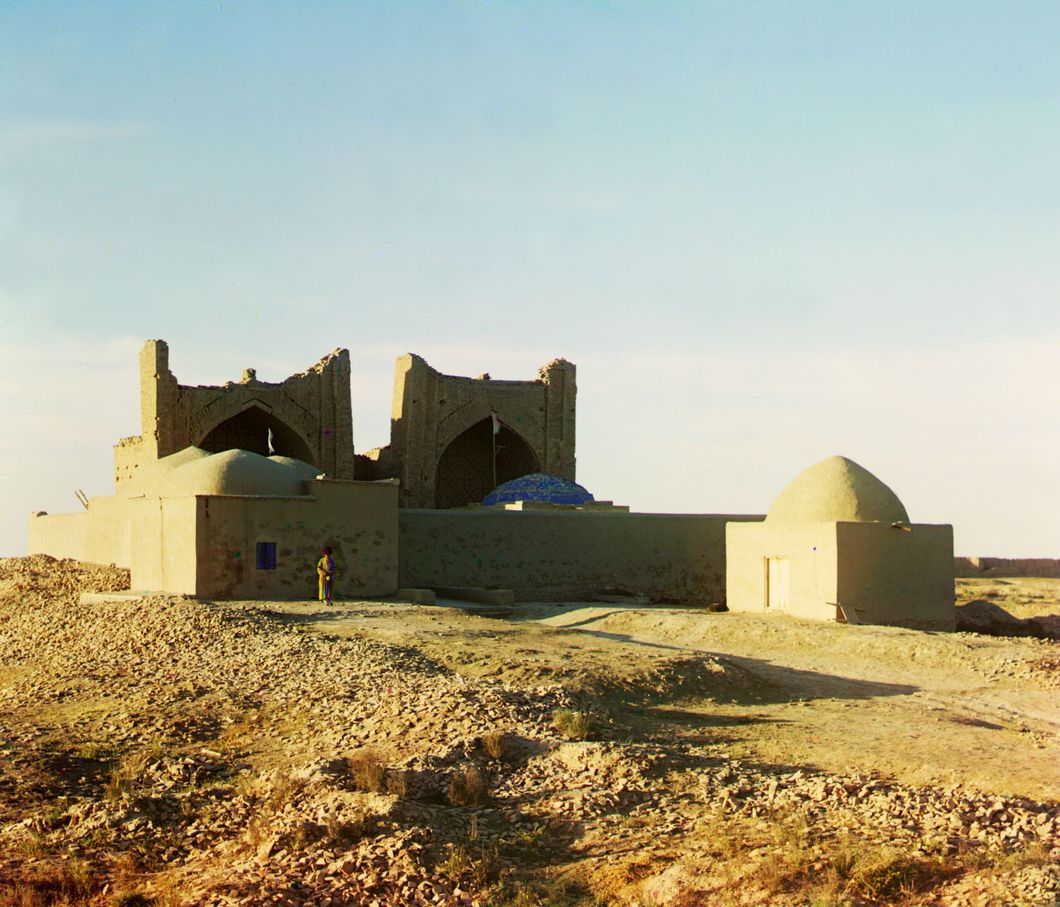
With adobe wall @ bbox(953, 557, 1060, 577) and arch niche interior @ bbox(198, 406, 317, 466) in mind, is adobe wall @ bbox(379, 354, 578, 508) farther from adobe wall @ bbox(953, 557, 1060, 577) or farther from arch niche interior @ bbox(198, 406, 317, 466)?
adobe wall @ bbox(953, 557, 1060, 577)

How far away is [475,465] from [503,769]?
1110 inches

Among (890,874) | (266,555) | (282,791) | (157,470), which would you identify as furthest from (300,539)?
(890,874)

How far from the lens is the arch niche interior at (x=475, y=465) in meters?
37.0

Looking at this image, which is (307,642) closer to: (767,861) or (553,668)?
(553,668)

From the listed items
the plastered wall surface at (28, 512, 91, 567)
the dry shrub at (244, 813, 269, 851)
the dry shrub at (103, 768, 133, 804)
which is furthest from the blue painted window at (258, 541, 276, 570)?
the dry shrub at (244, 813, 269, 851)

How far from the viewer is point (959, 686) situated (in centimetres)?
1491

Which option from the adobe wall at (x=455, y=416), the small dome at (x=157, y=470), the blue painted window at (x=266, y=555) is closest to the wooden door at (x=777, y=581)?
the blue painted window at (x=266, y=555)

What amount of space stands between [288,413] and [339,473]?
2061mm

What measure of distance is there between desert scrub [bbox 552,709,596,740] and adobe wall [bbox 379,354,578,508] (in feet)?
73.0

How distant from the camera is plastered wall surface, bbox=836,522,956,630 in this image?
63.3 feet

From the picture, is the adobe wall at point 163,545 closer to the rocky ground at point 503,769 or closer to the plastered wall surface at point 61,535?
the rocky ground at point 503,769

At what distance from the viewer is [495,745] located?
10.1 meters

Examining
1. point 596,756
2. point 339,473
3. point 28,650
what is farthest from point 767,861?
point 339,473

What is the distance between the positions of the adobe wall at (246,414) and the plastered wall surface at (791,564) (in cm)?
1358
